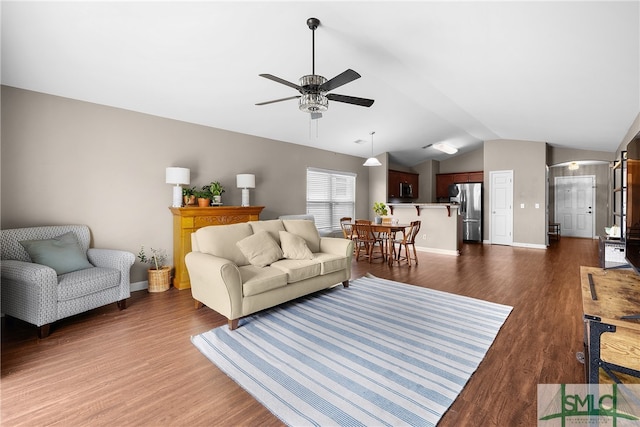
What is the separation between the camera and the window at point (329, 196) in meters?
7.00

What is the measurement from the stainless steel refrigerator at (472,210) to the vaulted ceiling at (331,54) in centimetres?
350

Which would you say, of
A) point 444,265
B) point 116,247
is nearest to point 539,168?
point 444,265

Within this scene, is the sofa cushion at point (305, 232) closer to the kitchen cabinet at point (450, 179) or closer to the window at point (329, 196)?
the window at point (329, 196)

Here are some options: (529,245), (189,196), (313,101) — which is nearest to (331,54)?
(313,101)

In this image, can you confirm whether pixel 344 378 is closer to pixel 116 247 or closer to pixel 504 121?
pixel 116 247

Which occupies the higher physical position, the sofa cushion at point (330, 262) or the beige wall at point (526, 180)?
the beige wall at point (526, 180)

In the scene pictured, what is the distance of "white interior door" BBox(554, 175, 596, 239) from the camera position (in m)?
9.01

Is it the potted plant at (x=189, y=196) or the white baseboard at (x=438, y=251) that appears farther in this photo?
the white baseboard at (x=438, y=251)

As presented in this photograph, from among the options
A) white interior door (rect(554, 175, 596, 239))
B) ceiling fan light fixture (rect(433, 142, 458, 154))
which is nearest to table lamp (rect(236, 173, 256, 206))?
ceiling fan light fixture (rect(433, 142, 458, 154))

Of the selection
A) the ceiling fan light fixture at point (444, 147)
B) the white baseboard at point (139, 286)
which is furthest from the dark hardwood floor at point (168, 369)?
the ceiling fan light fixture at point (444, 147)

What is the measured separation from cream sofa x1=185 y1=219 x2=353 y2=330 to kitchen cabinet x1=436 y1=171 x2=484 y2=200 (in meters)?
7.38

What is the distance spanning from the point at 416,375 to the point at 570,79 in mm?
3650

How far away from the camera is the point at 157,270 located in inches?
156

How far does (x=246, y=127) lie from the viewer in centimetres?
513
